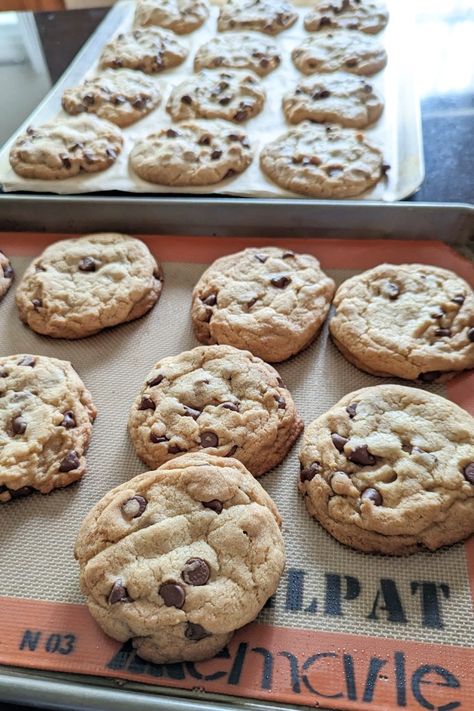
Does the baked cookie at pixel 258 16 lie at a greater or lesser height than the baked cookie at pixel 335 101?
greater

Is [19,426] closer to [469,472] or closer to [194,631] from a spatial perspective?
[194,631]

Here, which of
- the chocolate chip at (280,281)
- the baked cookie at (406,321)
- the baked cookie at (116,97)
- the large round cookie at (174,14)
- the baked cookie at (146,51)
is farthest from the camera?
the large round cookie at (174,14)

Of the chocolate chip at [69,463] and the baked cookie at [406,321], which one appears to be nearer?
the chocolate chip at [69,463]

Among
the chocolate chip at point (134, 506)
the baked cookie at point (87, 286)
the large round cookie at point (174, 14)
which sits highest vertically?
the large round cookie at point (174, 14)

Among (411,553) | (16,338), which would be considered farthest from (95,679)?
(16,338)

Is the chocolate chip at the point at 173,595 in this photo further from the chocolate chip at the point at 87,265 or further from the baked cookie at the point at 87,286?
the chocolate chip at the point at 87,265

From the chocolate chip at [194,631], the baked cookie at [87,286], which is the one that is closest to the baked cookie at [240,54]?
the baked cookie at [87,286]

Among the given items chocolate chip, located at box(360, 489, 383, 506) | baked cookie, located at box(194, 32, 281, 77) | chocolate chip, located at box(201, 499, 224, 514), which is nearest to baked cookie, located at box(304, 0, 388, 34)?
baked cookie, located at box(194, 32, 281, 77)
